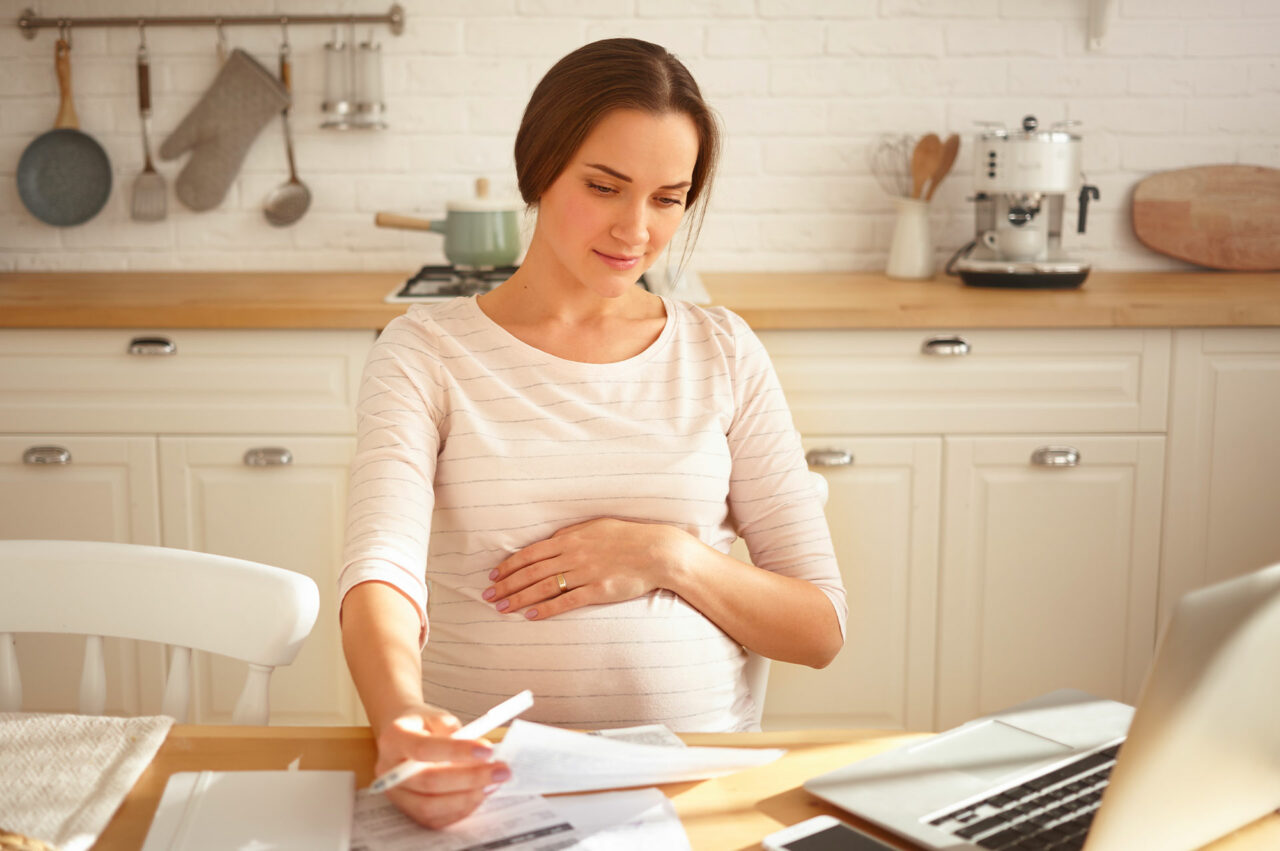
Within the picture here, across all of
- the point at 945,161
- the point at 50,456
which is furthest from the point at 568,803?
the point at 945,161

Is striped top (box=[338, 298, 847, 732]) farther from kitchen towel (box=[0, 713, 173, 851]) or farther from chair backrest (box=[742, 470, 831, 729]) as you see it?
kitchen towel (box=[0, 713, 173, 851])

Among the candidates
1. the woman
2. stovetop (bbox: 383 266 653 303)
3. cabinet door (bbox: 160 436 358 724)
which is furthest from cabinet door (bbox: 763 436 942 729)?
the woman

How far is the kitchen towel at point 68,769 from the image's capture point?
83 centimetres

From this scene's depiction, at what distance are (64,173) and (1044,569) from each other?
2.23m

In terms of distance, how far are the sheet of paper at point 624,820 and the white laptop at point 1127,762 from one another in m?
0.11

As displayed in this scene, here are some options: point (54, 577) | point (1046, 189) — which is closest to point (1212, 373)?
point (1046, 189)

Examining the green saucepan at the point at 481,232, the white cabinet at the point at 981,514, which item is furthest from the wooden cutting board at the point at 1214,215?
the green saucepan at the point at 481,232

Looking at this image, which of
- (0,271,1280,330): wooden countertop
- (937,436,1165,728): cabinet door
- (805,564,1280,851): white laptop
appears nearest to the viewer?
(805,564,1280,851): white laptop

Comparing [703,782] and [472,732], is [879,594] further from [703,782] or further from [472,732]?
[472,732]

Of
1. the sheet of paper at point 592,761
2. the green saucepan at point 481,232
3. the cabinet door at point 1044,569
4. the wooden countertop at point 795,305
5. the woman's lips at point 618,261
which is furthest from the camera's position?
the green saucepan at point 481,232

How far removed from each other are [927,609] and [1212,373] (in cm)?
69

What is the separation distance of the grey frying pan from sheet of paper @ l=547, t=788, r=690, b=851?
2368 millimetres

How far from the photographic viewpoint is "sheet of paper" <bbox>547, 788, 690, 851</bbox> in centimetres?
83

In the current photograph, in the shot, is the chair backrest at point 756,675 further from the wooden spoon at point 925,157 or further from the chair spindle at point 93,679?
the wooden spoon at point 925,157
